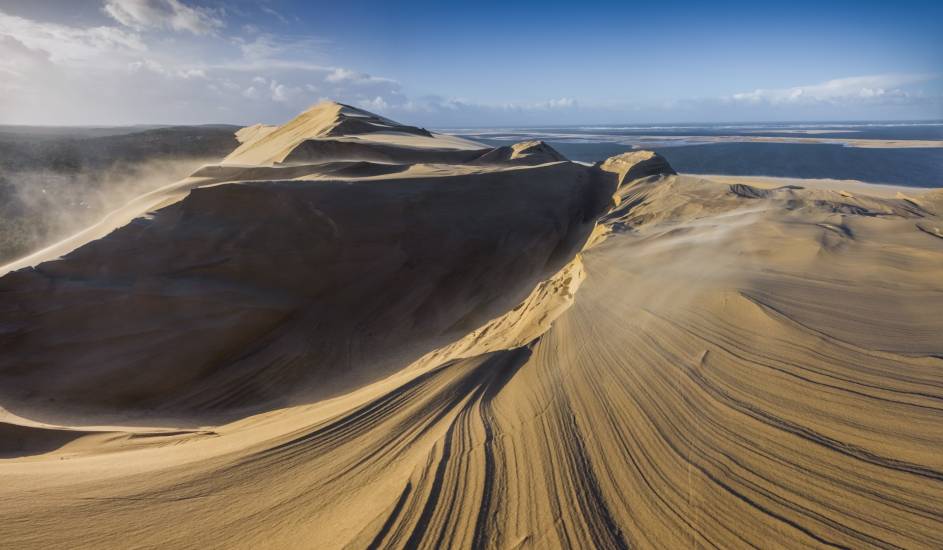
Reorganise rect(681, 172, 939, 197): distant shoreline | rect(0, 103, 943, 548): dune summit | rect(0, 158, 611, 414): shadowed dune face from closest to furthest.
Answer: rect(0, 103, 943, 548): dune summit, rect(0, 158, 611, 414): shadowed dune face, rect(681, 172, 939, 197): distant shoreline

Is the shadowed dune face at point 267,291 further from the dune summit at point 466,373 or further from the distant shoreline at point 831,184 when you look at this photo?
the distant shoreline at point 831,184

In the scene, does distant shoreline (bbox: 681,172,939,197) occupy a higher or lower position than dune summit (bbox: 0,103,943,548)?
lower

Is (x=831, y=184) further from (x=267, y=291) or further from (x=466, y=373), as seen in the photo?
(x=267, y=291)

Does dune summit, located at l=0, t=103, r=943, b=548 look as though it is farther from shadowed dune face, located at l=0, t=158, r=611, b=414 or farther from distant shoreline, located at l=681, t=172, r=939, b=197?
distant shoreline, located at l=681, t=172, r=939, b=197

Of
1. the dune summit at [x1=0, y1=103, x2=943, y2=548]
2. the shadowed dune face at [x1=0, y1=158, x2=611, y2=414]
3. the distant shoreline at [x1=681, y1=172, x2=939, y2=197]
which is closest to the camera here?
the dune summit at [x1=0, y1=103, x2=943, y2=548]

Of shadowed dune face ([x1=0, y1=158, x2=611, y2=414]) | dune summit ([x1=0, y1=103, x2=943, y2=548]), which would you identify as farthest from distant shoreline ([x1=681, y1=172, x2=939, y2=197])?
shadowed dune face ([x1=0, y1=158, x2=611, y2=414])

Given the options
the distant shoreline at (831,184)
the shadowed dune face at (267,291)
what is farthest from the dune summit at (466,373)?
the distant shoreline at (831,184)

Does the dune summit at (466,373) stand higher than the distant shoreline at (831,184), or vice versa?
the dune summit at (466,373)

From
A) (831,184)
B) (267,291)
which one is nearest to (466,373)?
(267,291)

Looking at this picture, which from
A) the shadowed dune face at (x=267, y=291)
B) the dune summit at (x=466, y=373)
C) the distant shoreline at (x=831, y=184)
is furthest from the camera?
the distant shoreline at (x=831, y=184)
